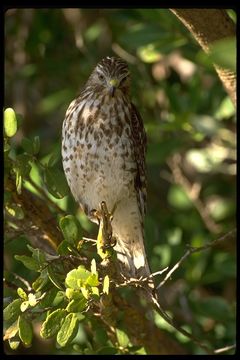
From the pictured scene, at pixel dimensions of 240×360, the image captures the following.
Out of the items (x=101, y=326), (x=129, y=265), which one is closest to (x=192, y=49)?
(x=129, y=265)

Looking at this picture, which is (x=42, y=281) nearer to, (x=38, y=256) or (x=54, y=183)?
(x=38, y=256)

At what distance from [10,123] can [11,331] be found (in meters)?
0.82

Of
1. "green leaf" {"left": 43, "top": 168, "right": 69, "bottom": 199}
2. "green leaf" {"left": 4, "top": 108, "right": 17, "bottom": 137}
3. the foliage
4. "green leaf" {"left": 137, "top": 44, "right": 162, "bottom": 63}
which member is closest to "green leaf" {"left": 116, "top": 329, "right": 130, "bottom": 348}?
the foliage

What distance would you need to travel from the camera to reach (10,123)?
139 inches

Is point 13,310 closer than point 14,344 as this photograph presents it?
Yes

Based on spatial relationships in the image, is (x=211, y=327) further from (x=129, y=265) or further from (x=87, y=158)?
(x=87, y=158)

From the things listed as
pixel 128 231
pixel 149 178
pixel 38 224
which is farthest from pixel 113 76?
pixel 149 178

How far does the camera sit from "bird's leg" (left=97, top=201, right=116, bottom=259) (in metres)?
3.49

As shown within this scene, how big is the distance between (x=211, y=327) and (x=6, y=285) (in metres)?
1.69

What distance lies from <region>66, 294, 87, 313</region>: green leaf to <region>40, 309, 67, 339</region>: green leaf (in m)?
0.05

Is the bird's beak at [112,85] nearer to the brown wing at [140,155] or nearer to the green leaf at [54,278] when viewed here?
the brown wing at [140,155]

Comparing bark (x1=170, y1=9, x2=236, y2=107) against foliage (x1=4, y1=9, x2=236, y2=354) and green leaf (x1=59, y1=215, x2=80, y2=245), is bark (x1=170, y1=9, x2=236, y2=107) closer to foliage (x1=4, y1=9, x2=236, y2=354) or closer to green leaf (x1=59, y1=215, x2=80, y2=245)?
foliage (x1=4, y1=9, x2=236, y2=354)

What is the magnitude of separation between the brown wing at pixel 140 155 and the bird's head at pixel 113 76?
20cm

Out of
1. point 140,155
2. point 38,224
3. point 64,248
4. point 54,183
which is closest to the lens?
point 64,248
